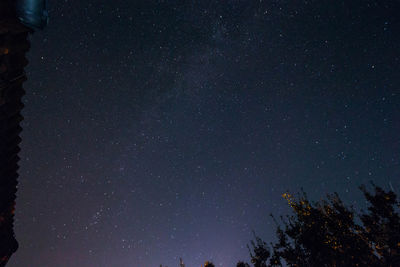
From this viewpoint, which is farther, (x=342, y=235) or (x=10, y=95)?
(x=342, y=235)

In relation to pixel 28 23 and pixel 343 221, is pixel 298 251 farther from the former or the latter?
pixel 28 23

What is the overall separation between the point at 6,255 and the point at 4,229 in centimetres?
138

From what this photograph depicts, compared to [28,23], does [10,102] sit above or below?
above

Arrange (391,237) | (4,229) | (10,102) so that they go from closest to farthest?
(10,102) < (4,229) < (391,237)

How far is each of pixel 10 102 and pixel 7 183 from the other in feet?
10.7

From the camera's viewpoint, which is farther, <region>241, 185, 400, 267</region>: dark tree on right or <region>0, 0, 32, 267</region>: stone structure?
<region>241, 185, 400, 267</region>: dark tree on right

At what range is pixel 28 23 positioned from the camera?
383cm

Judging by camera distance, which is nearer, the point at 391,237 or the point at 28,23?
the point at 28,23

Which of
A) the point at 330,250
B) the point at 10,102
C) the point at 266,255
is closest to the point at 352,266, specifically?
the point at 330,250

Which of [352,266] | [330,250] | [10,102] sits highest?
[10,102]

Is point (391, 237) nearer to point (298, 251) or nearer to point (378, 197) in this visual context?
point (378, 197)

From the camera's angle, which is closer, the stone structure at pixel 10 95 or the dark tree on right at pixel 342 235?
the stone structure at pixel 10 95

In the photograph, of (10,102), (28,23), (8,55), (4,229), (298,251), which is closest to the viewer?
(28,23)

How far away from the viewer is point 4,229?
7.91 meters
